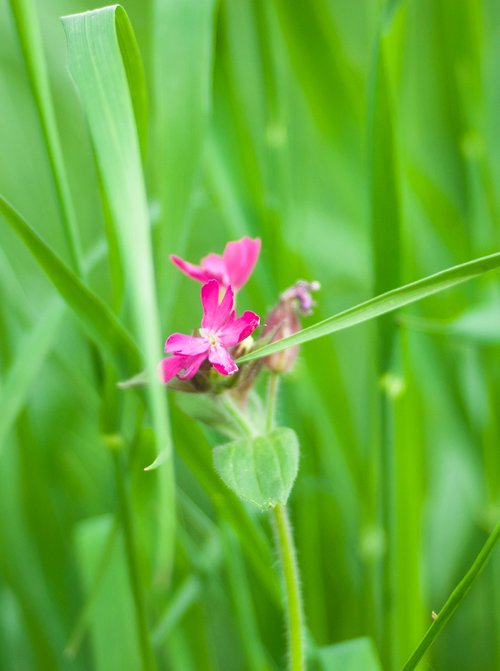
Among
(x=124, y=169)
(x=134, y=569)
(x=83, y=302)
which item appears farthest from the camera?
(x=134, y=569)

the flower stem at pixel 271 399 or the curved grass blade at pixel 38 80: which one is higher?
the curved grass blade at pixel 38 80

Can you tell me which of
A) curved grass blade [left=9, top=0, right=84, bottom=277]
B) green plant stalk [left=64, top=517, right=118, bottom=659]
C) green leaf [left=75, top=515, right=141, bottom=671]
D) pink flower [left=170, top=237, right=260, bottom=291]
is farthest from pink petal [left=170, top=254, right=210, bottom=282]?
green leaf [left=75, top=515, right=141, bottom=671]

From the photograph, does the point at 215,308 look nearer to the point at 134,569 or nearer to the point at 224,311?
the point at 224,311


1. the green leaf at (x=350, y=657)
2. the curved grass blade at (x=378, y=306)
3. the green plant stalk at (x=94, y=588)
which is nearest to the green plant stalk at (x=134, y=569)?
the green plant stalk at (x=94, y=588)

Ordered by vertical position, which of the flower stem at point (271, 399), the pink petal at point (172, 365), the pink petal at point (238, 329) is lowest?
the flower stem at point (271, 399)

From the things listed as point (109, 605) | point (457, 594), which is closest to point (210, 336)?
point (457, 594)

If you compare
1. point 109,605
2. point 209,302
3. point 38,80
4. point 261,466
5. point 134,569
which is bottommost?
point 109,605

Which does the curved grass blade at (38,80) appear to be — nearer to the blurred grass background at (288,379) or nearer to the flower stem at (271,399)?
the blurred grass background at (288,379)

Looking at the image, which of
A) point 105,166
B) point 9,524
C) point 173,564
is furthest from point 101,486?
point 105,166
